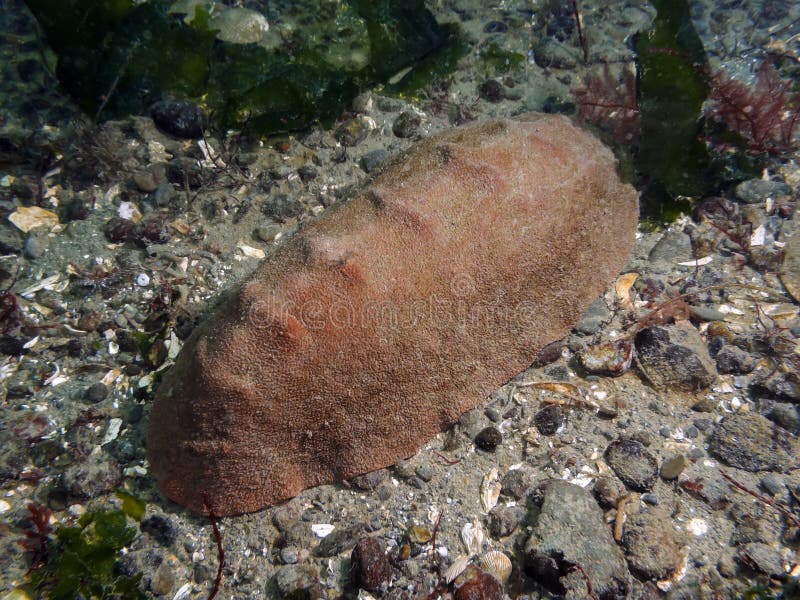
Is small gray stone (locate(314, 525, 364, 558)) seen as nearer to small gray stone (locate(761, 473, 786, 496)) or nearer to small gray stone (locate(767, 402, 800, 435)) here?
small gray stone (locate(761, 473, 786, 496))

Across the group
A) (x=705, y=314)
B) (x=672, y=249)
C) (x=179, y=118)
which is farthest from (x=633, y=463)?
(x=179, y=118)

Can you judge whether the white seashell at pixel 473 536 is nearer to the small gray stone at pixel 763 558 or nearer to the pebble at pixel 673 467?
the pebble at pixel 673 467

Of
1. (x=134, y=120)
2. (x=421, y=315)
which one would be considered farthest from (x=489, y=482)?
(x=134, y=120)

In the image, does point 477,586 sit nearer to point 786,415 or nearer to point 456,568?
point 456,568

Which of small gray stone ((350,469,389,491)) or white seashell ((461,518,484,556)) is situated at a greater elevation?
small gray stone ((350,469,389,491))

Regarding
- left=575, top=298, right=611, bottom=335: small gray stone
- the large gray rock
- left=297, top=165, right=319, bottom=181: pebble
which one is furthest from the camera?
left=297, top=165, right=319, bottom=181: pebble

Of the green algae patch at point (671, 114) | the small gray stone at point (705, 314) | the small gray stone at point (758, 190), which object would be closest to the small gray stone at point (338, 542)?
the small gray stone at point (705, 314)

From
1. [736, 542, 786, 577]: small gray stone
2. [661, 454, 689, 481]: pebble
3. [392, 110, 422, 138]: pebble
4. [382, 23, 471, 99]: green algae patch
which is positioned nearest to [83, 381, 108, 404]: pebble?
[392, 110, 422, 138]: pebble
